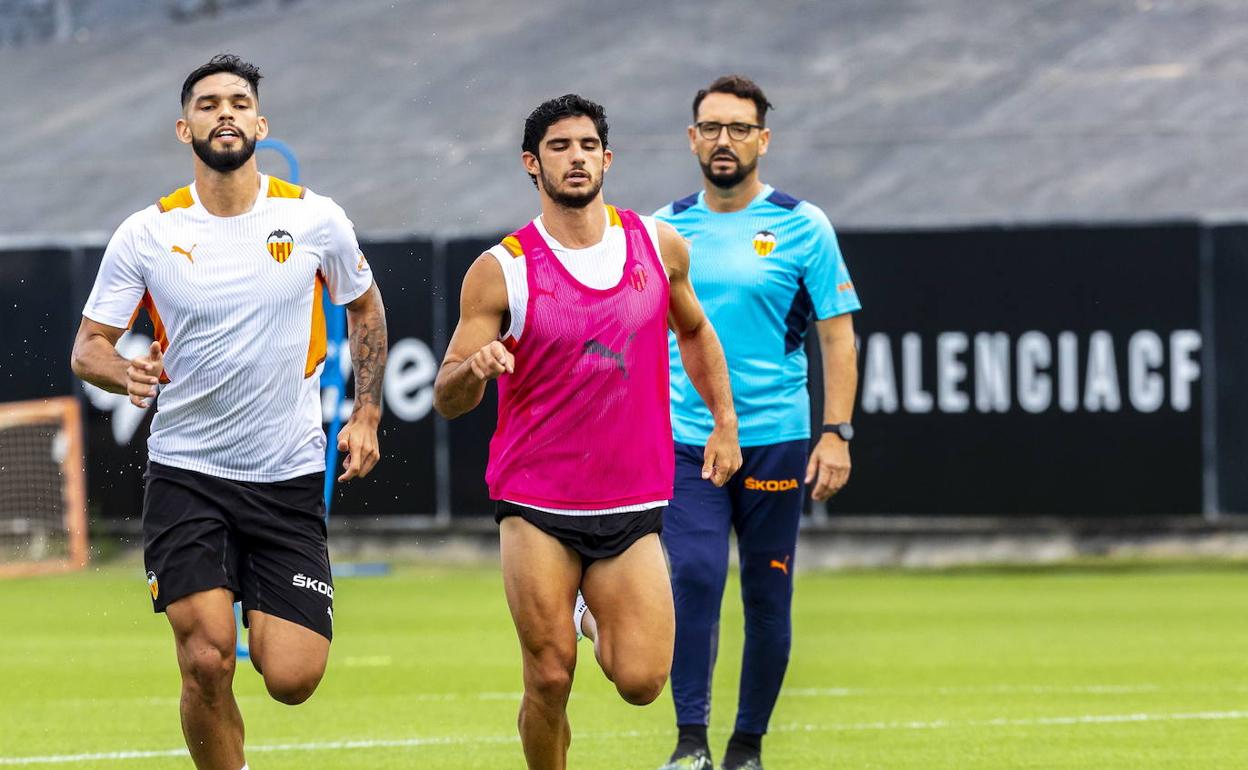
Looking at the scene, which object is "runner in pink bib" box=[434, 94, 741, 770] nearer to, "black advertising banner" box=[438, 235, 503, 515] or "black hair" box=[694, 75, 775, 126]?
"black hair" box=[694, 75, 775, 126]

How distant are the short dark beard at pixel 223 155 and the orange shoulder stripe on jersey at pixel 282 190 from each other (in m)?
0.17

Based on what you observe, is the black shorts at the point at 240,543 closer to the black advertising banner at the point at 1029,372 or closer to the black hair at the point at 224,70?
the black hair at the point at 224,70

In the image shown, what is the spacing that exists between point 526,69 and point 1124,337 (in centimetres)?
1350

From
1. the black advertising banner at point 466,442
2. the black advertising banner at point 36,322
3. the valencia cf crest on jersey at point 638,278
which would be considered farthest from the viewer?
the black advertising banner at point 36,322

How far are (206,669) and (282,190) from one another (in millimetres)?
1599

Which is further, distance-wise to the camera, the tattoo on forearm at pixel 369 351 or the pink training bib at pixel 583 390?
A: the tattoo on forearm at pixel 369 351

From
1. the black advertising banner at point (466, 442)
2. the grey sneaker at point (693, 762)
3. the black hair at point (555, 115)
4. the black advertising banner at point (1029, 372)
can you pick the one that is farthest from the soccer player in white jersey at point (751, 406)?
the black advertising banner at point (466, 442)

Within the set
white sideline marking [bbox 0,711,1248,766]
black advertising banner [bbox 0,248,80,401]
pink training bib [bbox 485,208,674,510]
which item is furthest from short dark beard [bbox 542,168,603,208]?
black advertising banner [bbox 0,248,80,401]

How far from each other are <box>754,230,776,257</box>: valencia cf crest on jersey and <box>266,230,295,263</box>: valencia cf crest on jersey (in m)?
2.06

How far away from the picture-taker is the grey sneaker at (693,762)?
849cm

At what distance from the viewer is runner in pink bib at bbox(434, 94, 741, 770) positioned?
7.37 m

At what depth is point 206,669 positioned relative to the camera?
Answer: 727cm

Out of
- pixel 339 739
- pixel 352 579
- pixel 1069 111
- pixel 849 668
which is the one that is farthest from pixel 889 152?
pixel 339 739

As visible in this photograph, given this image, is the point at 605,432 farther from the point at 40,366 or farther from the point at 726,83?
the point at 40,366
